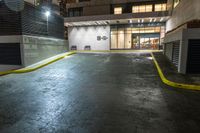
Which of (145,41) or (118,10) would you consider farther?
(118,10)

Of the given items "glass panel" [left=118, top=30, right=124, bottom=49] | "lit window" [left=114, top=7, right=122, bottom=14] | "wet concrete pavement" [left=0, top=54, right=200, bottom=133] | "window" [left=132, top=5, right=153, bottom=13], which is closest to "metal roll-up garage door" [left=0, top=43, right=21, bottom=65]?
"wet concrete pavement" [left=0, top=54, right=200, bottom=133]

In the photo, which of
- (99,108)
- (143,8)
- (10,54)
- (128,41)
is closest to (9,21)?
(10,54)

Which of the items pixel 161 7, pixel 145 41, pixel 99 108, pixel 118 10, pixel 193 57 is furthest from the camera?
pixel 118 10

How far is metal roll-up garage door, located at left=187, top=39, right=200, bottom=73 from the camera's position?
7.80 meters

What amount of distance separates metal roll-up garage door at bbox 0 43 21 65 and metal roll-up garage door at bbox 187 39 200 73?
11613 mm

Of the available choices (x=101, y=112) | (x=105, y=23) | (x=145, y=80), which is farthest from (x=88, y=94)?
(x=105, y=23)

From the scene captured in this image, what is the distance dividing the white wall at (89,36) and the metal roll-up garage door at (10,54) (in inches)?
577

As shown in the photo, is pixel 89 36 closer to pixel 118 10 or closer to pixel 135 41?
pixel 118 10

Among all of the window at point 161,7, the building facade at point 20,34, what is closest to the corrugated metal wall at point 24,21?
the building facade at point 20,34

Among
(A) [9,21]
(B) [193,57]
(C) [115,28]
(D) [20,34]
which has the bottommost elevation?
(B) [193,57]

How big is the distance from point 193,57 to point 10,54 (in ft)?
41.5

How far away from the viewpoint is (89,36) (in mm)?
24312

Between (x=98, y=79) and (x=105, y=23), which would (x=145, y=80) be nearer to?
(x=98, y=79)

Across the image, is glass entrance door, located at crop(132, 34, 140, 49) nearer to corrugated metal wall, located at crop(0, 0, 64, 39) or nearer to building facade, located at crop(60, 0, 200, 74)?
building facade, located at crop(60, 0, 200, 74)
